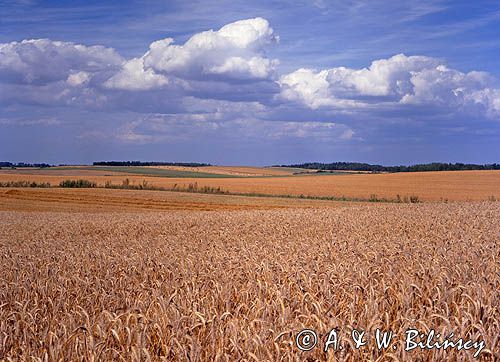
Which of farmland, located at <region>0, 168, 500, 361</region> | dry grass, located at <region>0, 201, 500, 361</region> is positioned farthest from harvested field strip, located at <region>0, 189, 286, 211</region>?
dry grass, located at <region>0, 201, 500, 361</region>

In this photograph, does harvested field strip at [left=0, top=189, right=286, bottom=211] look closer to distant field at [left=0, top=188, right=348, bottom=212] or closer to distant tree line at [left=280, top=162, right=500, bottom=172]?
distant field at [left=0, top=188, right=348, bottom=212]

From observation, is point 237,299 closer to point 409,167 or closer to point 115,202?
point 115,202

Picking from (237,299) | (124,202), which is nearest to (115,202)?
(124,202)

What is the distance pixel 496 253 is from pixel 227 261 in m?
3.81

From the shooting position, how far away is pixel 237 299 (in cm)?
551

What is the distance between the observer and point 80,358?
3.78 m

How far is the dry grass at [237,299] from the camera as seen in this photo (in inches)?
152

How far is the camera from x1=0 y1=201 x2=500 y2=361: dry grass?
3.87 metres

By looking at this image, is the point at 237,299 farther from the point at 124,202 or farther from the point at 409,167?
the point at 409,167

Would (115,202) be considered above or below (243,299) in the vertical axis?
below

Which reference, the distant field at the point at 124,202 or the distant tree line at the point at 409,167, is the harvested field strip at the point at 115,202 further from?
the distant tree line at the point at 409,167

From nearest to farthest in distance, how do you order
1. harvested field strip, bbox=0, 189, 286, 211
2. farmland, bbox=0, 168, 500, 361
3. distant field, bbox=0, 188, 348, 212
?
farmland, bbox=0, 168, 500, 361
distant field, bbox=0, 188, 348, 212
harvested field strip, bbox=0, 189, 286, 211

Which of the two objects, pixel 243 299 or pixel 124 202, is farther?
pixel 124 202

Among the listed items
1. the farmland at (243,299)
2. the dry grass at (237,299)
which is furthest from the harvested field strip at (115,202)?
the dry grass at (237,299)
